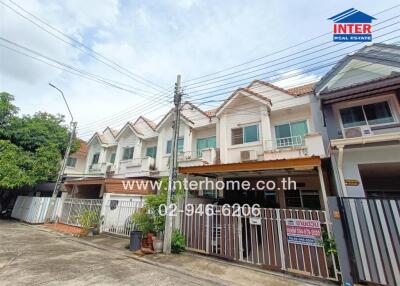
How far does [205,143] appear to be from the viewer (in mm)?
14078

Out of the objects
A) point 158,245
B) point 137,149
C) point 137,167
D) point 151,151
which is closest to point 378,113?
point 158,245

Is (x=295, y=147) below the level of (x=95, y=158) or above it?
below

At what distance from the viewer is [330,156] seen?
8086 millimetres

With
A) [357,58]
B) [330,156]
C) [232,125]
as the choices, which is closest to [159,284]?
[330,156]

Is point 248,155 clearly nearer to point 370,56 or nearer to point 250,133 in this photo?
point 250,133

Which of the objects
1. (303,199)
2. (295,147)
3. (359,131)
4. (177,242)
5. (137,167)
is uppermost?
(359,131)

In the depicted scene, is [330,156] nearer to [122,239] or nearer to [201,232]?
[201,232]

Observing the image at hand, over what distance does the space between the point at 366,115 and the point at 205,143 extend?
9064mm

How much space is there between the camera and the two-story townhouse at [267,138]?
10.2 meters

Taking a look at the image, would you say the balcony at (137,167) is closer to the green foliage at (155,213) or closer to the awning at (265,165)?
the green foliage at (155,213)

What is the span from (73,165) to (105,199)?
15.1 metres

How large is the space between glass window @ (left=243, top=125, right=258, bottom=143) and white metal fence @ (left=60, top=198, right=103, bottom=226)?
9.71 m

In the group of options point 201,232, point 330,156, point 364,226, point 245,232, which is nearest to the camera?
point 364,226

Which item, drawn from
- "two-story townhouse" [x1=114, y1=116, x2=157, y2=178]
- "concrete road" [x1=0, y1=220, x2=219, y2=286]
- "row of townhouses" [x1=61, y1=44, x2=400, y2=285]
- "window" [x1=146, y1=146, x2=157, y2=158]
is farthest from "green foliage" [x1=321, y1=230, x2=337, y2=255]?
"window" [x1=146, y1=146, x2=157, y2=158]
